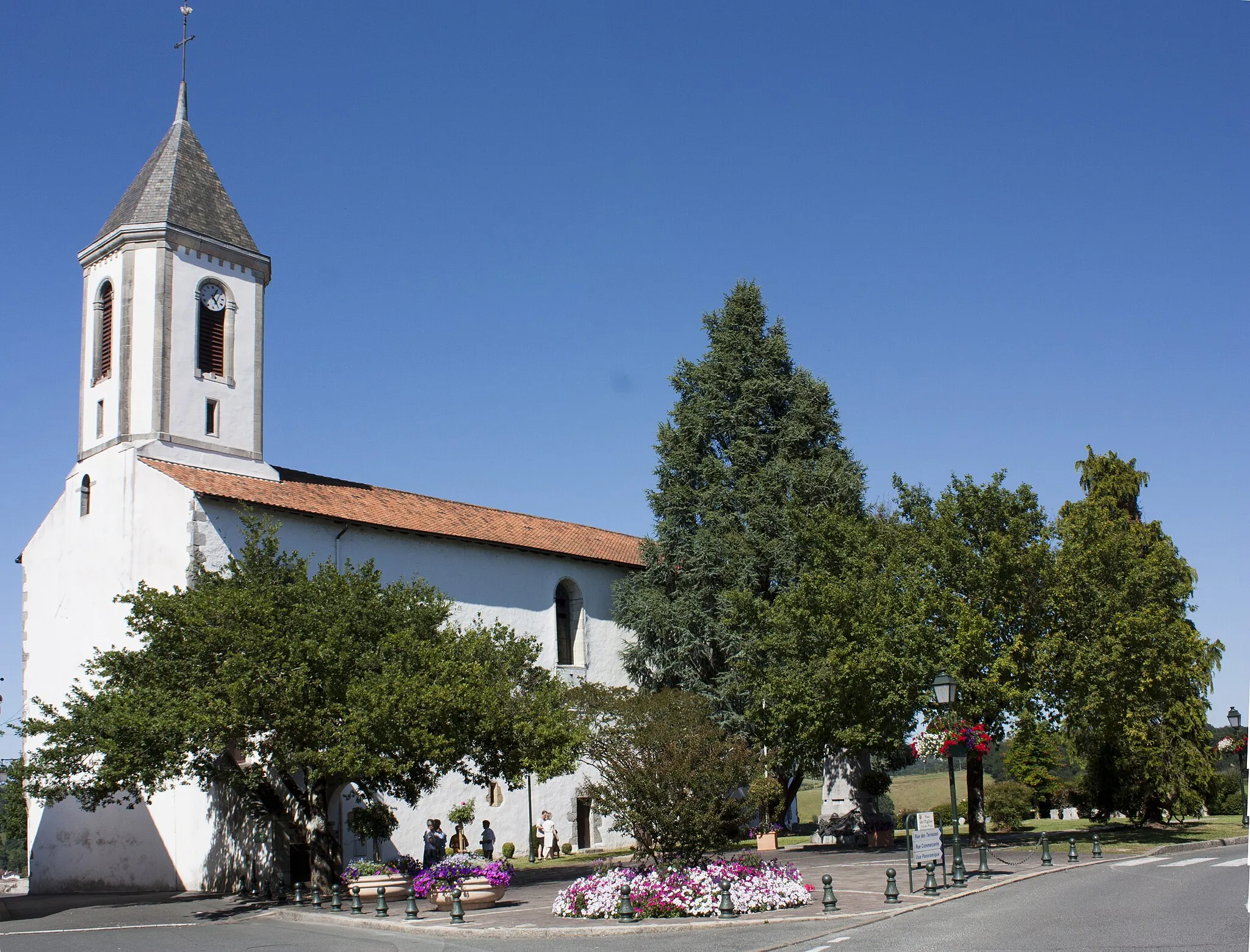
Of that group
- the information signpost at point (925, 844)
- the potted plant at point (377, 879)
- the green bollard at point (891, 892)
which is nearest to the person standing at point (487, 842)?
the potted plant at point (377, 879)

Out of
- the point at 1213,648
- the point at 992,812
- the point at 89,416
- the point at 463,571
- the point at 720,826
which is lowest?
the point at 992,812

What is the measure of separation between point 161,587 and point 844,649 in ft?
55.0

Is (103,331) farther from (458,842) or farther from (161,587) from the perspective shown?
(458,842)

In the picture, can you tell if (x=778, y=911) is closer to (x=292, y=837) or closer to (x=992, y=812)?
(x=292, y=837)

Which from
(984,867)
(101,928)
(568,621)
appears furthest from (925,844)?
(568,621)

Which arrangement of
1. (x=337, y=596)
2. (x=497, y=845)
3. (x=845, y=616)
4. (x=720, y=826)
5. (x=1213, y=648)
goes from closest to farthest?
(x=720, y=826) < (x=337, y=596) < (x=845, y=616) < (x=497, y=845) < (x=1213, y=648)

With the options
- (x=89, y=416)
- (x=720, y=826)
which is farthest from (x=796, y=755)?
(x=89, y=416)

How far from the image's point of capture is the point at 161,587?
2653 centimetres

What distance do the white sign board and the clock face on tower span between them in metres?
23.8

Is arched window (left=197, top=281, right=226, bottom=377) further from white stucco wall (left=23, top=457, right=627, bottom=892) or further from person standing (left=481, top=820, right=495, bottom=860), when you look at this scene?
person standing (left=481, top=820, right=495, bottom=860)

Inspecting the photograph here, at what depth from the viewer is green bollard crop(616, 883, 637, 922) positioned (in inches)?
631

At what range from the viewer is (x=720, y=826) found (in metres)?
17.1

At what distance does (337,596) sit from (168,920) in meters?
6.55

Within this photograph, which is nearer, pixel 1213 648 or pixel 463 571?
pixel 463 571
